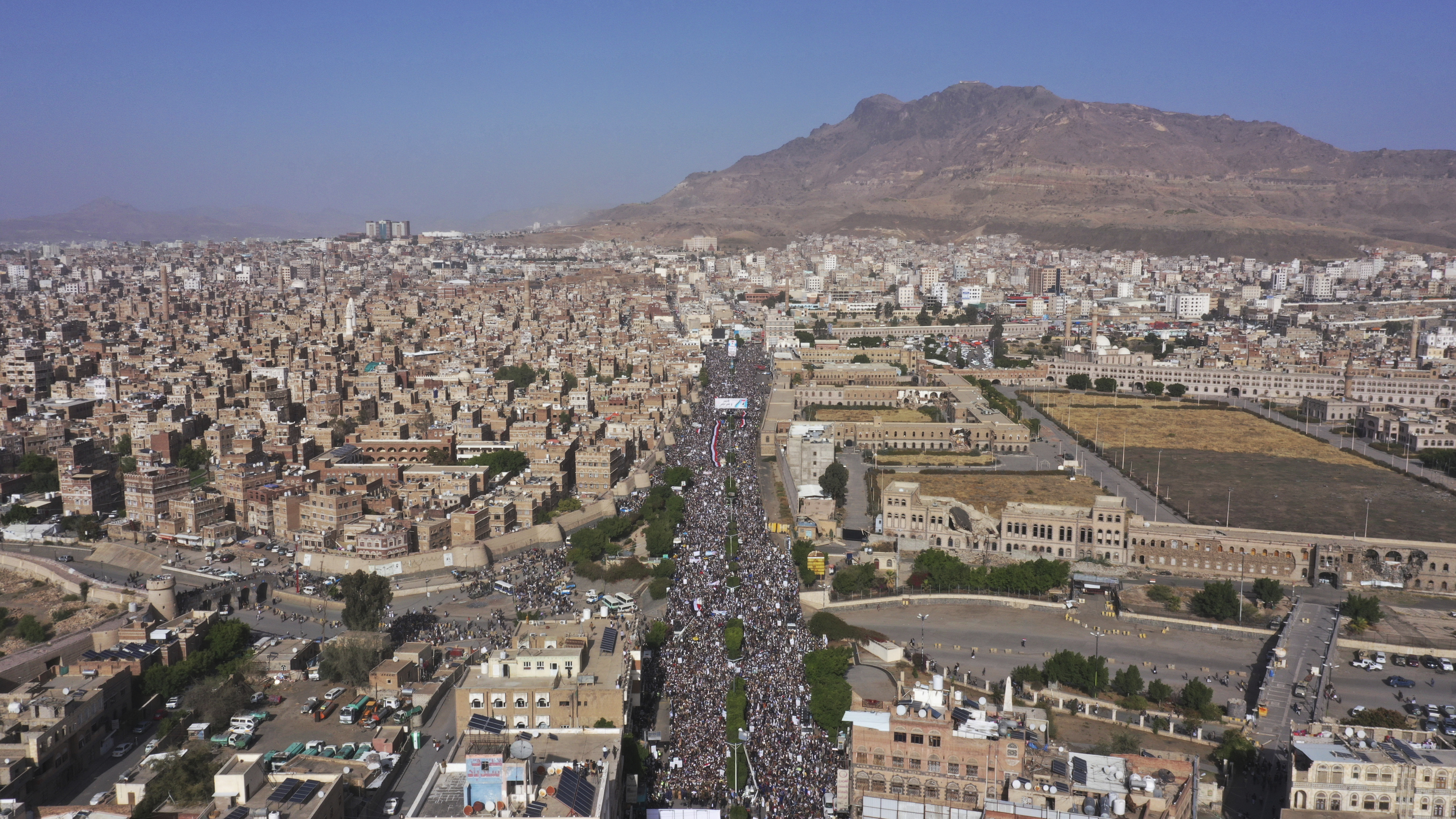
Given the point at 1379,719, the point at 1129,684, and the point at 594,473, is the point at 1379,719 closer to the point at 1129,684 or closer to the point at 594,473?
the point at 1129,684

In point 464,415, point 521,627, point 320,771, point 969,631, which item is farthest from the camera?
point 464,415

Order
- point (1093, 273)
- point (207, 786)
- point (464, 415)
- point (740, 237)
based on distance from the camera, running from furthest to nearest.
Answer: point (740, 237), point (1093, 273), point (464, 415), point (207, 786)

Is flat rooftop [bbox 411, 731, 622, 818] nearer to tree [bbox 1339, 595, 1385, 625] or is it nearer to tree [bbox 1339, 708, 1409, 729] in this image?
tree [bbox 1339, 708, 1409, 729]

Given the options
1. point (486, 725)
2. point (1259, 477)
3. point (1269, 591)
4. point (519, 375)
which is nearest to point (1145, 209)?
point (519, 375)

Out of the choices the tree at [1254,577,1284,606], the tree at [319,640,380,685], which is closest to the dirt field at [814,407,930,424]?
the tree at [1254,577,1284,606]

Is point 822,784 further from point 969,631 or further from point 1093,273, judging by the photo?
point 1093,273

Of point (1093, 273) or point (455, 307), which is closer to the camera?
point (455, 307)

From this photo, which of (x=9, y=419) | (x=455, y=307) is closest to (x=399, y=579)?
(x=9, y=419)
